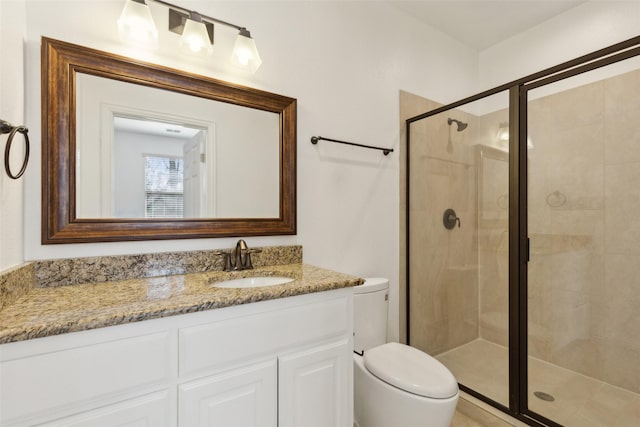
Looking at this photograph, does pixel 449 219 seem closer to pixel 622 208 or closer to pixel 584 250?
pixel 584 250

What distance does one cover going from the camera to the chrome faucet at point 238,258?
145 cm

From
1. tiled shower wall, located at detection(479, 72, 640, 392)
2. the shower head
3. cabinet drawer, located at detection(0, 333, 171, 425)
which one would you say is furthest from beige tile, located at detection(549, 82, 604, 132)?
cabinet drawer, located at detection(0, 333, 171, 425)

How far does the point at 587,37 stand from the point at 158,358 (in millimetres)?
3038

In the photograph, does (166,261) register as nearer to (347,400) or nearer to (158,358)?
(158,358)

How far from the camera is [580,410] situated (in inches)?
65.8

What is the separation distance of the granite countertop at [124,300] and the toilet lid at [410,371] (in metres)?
0.49

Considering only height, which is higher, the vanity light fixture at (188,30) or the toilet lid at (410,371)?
the vanity light fixture at (188,30)

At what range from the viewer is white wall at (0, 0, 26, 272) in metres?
0.94

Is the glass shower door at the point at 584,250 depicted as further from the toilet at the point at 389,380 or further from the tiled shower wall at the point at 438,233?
the toilet at the point at 389,380

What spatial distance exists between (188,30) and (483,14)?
6.79ft

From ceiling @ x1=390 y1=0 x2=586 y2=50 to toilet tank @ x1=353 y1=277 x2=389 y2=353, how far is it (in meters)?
1.94

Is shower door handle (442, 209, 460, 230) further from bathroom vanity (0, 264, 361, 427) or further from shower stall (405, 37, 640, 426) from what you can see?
bathroom vanity (0, 264, 361, 427)

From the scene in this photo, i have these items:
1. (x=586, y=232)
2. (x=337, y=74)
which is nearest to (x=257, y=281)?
(x=337, y=74)

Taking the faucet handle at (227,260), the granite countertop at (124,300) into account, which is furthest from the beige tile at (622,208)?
the faucet handle at (227,260)
